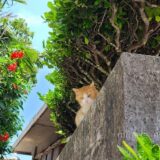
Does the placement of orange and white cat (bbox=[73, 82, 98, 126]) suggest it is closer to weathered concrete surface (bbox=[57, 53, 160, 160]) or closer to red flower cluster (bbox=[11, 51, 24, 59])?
weathered concrete surface (bbox=[57, 53, 160, 160])

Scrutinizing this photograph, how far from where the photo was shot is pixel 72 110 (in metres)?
5.16

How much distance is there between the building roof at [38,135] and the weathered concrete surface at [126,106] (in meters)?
5.80

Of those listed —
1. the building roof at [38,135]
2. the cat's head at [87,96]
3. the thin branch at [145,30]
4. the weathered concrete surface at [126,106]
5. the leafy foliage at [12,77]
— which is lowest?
the building roof at [38,135]

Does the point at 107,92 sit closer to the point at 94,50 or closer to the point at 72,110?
the point at 94,50

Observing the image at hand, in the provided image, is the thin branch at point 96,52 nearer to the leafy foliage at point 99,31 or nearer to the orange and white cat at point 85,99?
the leafy foliage at point 99,31

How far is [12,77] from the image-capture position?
26.7 ft

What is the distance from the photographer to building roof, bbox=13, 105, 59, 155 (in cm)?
872

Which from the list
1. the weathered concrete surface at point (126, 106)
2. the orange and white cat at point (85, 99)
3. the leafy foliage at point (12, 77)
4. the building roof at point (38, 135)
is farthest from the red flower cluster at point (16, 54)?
the weathered concrete surface at point (126, 106)

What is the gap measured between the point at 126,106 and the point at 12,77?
647 cm

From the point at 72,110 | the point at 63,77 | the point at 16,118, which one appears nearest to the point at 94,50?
the point at 63,77

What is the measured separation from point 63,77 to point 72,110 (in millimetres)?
521

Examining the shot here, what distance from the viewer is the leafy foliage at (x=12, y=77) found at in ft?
25.6

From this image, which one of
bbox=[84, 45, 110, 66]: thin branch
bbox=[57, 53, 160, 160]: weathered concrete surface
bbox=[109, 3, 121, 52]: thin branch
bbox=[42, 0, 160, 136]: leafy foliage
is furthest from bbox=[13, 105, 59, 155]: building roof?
bbox=[57, 53, 160, 160]: weathered concrete surface

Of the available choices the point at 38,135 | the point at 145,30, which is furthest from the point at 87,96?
the point at 38,135
